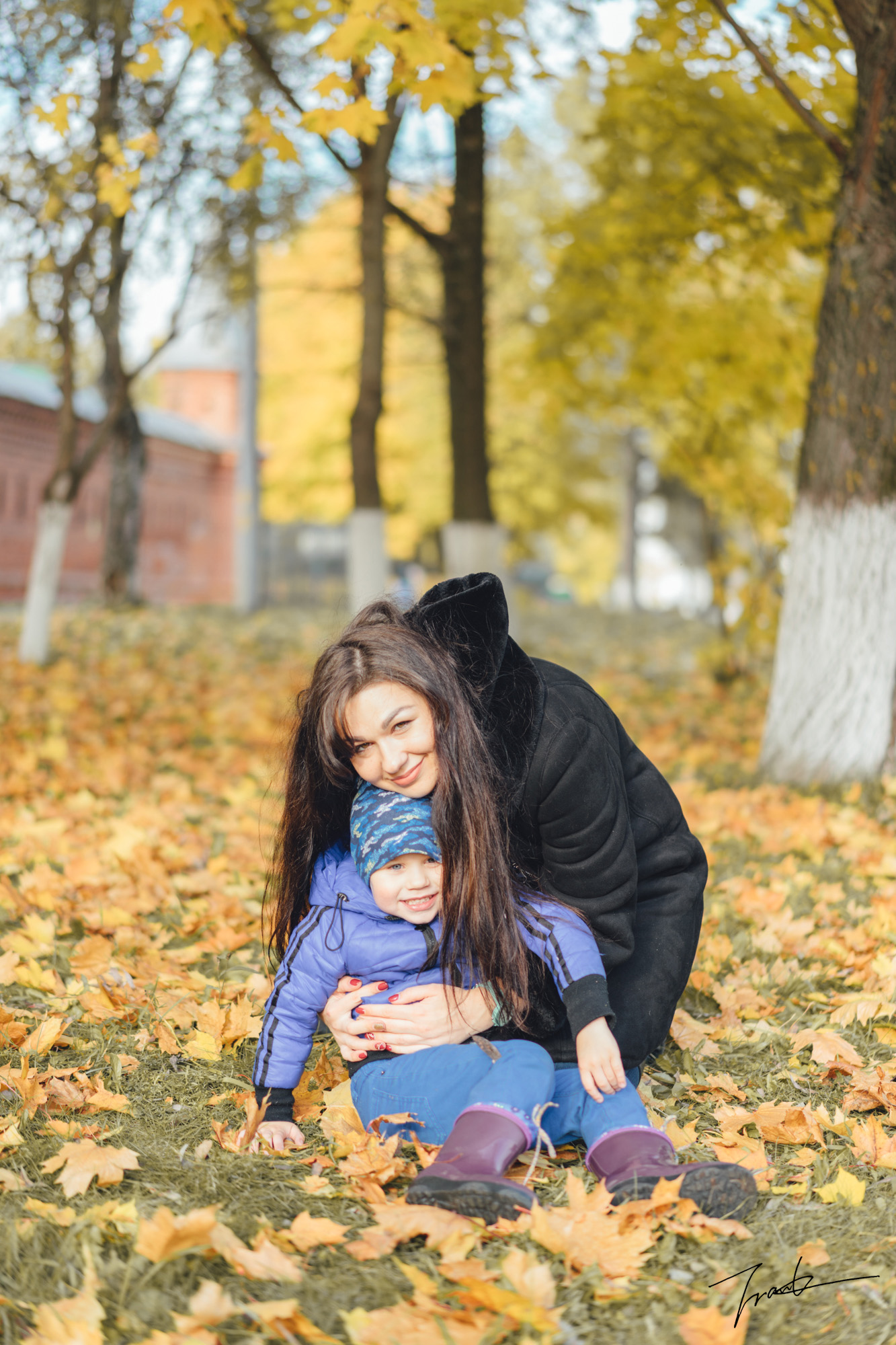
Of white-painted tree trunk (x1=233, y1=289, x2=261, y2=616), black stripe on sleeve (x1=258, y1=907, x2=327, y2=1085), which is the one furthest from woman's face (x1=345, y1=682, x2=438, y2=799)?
white-painted tree trunk (x1=233, y1=289, x2=261, y2=616)

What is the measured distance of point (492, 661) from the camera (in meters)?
2.54

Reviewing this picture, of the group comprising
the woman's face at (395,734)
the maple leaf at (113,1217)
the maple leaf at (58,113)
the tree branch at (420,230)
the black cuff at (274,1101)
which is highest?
the tree branch at (420,230)

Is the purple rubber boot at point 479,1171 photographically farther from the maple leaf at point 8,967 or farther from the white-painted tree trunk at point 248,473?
the white-painted tree trunk at point 248,473

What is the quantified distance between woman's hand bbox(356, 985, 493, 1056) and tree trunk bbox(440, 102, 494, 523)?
7.04 meters

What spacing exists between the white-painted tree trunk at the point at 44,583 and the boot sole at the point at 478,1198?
8.10 m

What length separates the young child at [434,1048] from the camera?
222cm

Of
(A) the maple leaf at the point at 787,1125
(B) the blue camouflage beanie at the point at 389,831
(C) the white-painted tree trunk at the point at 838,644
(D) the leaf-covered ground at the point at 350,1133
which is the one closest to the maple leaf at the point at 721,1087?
(D) the leaf-covered ground at the point at 350,1133

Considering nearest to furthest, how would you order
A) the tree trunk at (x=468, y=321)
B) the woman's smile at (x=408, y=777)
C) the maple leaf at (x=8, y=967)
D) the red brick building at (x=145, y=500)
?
the woman's smile at (x=408, y=777)
the maple leaf at (x=8, y=967)
the tree trunk at (x=468, y=321)
the red brick building at (x=145, y=500)

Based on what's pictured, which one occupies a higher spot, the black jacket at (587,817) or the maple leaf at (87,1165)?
the black jacket at (587,817)

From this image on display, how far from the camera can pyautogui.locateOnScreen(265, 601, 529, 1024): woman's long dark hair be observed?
2400 mm

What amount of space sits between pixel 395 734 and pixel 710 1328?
4.03 feet

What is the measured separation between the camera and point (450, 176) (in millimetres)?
10547

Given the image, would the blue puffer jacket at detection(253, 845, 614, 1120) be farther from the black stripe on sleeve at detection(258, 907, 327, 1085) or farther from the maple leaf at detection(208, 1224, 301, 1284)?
the maple leaf at detection(208, 1224, 301, 1284)

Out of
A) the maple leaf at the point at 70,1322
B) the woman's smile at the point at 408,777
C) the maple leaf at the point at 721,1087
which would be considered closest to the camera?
the maple leaf at the point at 70,1322
